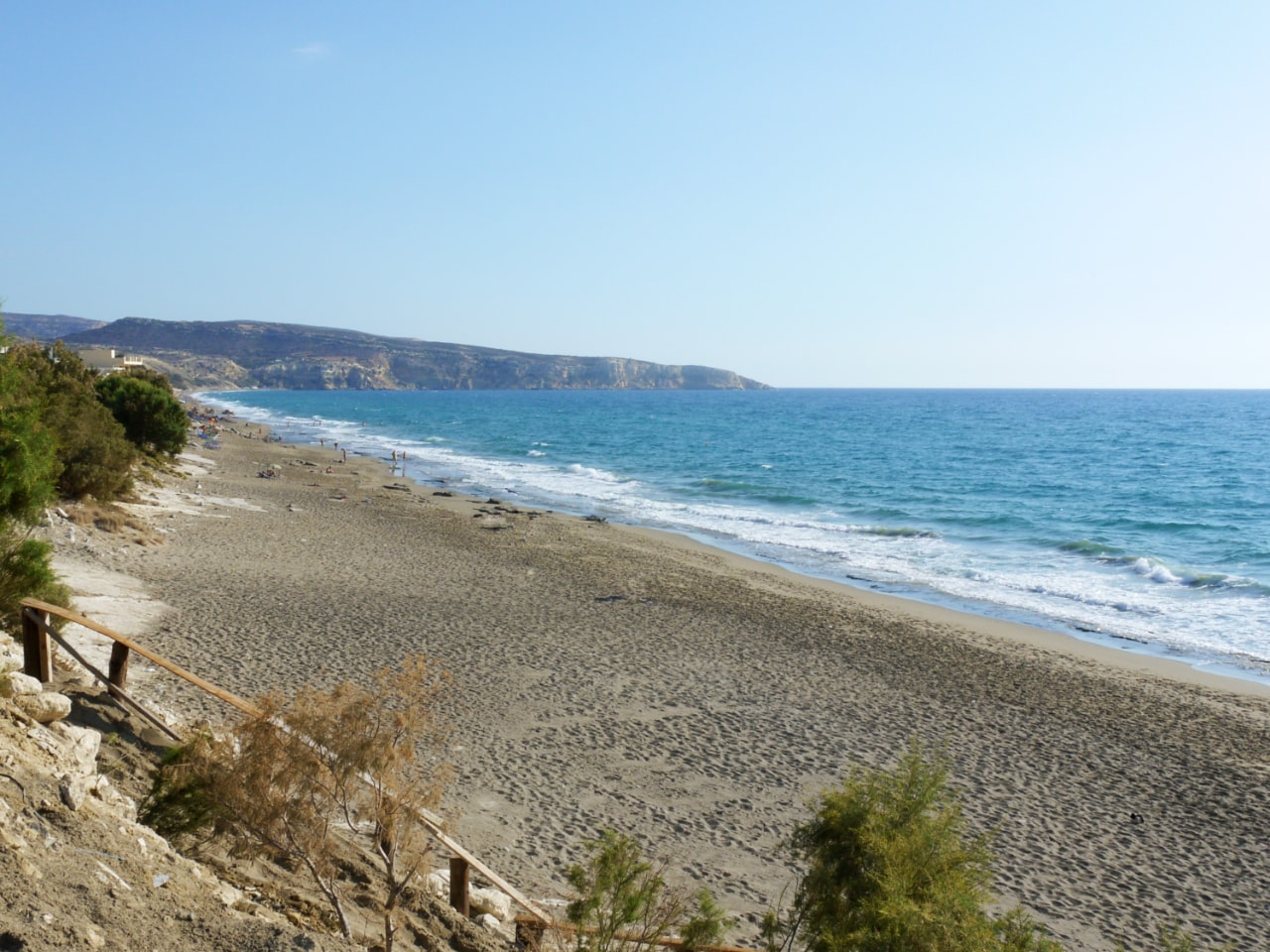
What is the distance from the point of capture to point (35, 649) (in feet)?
22.9

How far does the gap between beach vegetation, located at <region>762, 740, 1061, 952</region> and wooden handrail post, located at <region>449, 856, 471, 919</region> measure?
6.81ft

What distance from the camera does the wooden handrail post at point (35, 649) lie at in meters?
6.93

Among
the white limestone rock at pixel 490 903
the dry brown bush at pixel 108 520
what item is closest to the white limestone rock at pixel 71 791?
the white limestone rock at pixel 490 903

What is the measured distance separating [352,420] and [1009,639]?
285 ft

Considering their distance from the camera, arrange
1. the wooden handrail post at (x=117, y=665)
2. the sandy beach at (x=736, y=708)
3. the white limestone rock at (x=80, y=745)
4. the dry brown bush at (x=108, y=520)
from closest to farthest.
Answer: the white limestone rock at (x=80, y=745), the wooden handrail post at (x=117, y=665), the sandy beach at (x=736, y=708), the dry brown bush at (x=108, y=520)

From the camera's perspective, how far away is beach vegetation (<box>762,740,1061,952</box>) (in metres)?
4.37

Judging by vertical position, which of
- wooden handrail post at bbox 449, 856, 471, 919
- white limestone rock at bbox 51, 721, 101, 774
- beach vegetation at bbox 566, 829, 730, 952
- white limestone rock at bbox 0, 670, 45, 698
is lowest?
wooden handrail post at bbox 449, 856, 471, 919

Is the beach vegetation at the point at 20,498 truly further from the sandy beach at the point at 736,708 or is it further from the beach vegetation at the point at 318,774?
the beach vegetation at the point at 318,774

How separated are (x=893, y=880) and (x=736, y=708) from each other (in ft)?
27.0

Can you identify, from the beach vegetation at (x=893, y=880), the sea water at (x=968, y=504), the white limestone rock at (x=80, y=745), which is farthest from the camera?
the sea water at (x=968, y=504)

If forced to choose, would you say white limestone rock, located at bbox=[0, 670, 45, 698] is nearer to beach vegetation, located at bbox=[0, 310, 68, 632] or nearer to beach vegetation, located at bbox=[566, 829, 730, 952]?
beach vegetation, located at bbox=[0, 310, 68, 632]

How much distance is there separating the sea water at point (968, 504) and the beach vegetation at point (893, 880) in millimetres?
14736

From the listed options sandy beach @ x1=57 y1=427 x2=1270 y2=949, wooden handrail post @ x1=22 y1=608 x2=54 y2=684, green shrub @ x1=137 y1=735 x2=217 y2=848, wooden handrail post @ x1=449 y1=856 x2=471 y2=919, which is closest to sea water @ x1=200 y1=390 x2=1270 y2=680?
sandy beach @ x1=57 y1=427 x2=1270 y2=949

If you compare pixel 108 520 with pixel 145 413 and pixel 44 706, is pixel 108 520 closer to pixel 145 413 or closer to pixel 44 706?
pixel 145 413
